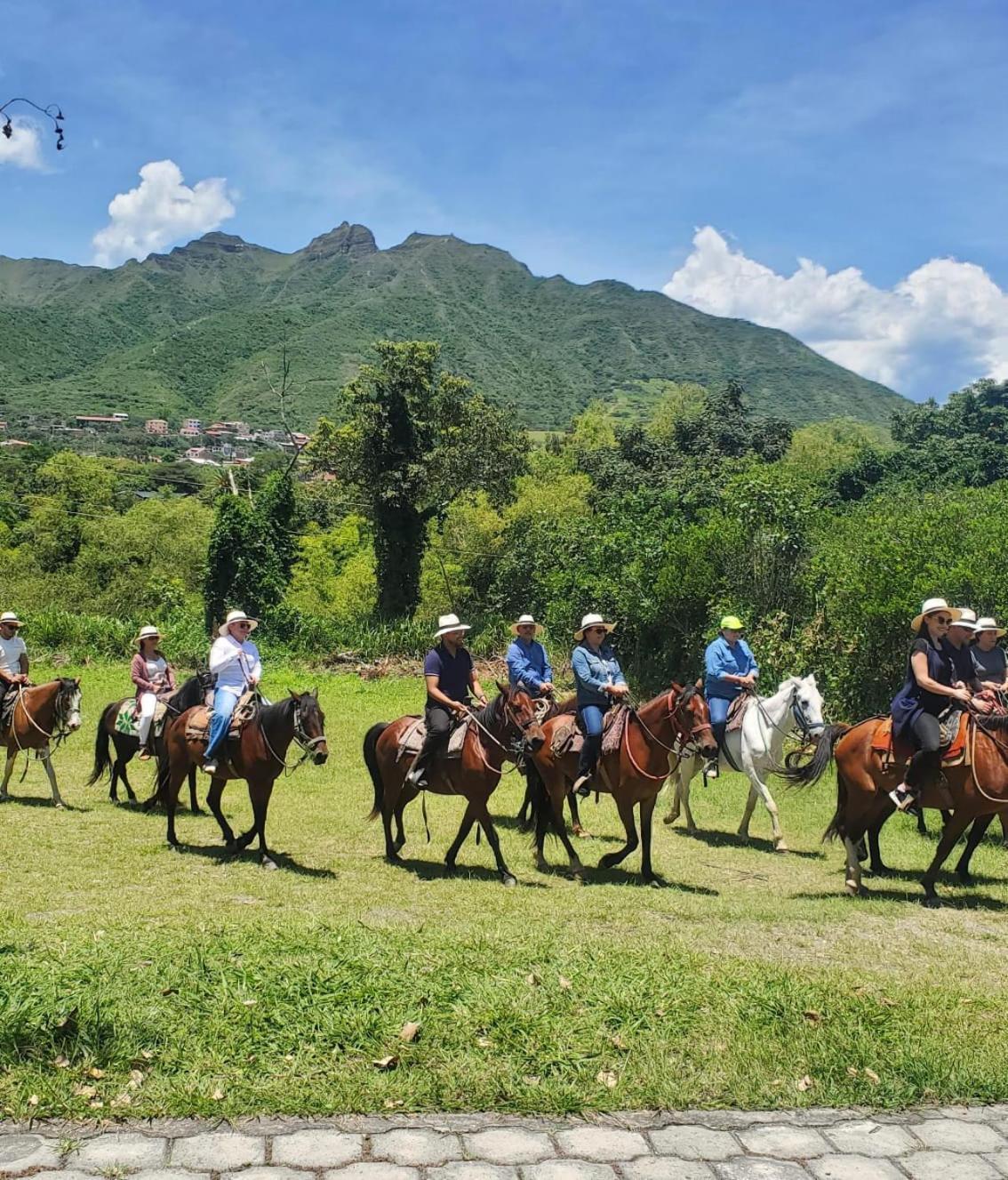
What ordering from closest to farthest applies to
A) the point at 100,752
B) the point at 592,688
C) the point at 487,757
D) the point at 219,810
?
the point at 487,757
the point at 592,688
the point at 219,810
the point at 100,752

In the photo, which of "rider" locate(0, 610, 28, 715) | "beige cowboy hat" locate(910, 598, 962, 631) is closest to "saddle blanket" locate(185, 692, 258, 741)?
"rider" locate(0, 610, 28, 715)

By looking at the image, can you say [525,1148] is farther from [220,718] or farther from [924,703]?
[220,718]

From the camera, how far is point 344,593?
156ft

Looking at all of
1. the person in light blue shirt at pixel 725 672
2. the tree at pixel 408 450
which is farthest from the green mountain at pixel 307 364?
the person in light blue shirt at pixel 725 672

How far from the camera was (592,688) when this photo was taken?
10.5 meters

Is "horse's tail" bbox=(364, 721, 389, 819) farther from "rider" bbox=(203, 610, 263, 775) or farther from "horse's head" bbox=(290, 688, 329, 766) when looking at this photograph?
"rider" bbox=(203, 610, 263, 775)

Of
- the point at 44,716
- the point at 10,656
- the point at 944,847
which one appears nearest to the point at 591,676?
the point at 944,847

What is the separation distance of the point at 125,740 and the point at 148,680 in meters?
1.05

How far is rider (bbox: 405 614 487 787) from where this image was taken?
401 inches

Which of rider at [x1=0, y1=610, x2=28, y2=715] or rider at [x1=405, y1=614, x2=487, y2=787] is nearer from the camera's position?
rider at [x1=405, y1=614, x2=487, y2=787]

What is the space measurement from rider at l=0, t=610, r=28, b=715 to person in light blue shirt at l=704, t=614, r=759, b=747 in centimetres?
946

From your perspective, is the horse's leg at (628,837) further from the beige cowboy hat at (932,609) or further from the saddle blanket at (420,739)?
the beige cowboy hat at (932,609)

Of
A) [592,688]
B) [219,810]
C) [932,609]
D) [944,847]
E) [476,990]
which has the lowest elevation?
[219,810]

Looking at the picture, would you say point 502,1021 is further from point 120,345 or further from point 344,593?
point 120,345
